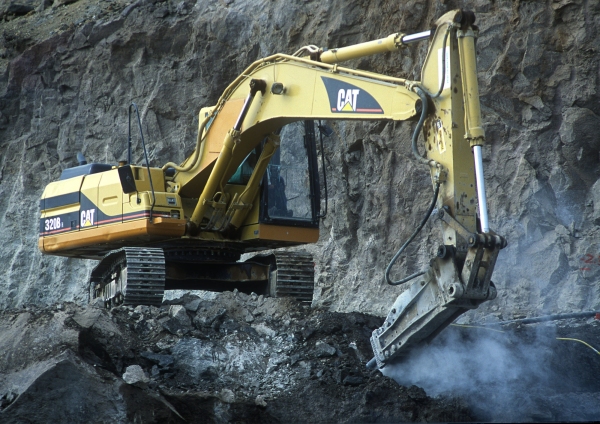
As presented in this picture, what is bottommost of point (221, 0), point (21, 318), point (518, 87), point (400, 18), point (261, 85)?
point (21, 318)

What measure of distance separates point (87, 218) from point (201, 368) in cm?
342

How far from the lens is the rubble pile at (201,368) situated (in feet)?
19.7

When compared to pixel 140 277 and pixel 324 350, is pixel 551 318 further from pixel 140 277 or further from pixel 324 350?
pixel 140 277

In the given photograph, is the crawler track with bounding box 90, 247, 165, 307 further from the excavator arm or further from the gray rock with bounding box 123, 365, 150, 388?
the gray rock with bounding box 123, 365, 150, 388

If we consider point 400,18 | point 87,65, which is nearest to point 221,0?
point 87,65

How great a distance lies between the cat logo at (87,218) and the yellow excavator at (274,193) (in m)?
0.02

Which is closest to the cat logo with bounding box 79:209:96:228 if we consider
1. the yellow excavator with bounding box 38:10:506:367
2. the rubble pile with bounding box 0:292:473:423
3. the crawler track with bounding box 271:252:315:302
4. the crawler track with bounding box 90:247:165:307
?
the yellow excavator with bounding box 38:10:506:367

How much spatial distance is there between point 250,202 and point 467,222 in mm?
3912

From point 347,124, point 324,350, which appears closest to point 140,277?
point 324,350

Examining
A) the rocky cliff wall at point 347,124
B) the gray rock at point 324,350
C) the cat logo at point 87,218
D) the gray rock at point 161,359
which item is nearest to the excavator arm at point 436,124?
the gray rock at point 324,350

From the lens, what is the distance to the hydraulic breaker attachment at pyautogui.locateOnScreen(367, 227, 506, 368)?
5973mm

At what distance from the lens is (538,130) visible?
11000mm

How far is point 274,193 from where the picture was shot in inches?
381

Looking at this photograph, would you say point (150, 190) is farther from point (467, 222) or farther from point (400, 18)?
point (400, 18)
